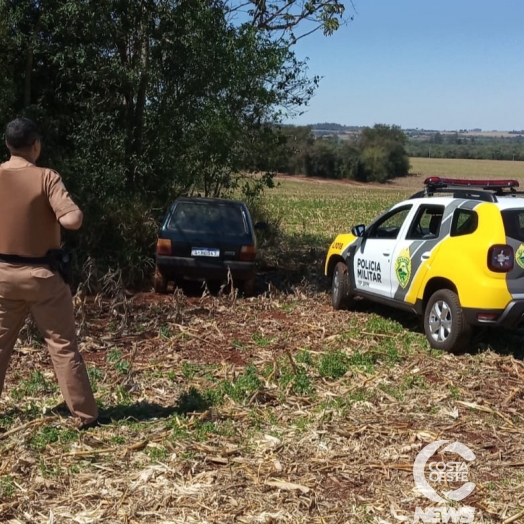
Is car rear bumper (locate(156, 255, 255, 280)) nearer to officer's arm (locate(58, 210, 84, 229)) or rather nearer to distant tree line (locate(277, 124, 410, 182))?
officer's arm (locate(58, 210, 84, 229))

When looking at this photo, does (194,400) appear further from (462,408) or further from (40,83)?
(40,83)

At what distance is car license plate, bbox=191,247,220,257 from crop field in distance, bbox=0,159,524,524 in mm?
1407

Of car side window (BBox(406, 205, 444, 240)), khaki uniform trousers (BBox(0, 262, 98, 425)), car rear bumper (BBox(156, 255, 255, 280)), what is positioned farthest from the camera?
car rear bumper (BBox(156, 255, 255, 280))

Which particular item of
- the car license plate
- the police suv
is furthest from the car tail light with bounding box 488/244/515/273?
the car license plate

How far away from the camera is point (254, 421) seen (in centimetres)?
598

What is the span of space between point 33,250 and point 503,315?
4.54m

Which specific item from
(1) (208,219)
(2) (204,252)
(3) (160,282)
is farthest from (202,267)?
(1) (208,219)

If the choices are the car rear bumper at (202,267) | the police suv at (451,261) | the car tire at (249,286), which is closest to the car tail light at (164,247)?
the car rear bumper at (202,267)

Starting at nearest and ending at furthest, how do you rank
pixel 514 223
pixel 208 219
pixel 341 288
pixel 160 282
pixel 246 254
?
pixel 514 223 < pixel 341 288 < pixel 246 254 < pixel 160 282 < pixel 208 219

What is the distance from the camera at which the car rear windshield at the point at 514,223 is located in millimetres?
7617

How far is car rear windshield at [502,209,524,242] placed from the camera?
7617 millimetres

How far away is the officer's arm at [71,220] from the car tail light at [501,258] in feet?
13.9

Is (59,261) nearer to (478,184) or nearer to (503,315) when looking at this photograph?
(503,315)

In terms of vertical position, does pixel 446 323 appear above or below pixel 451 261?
below
